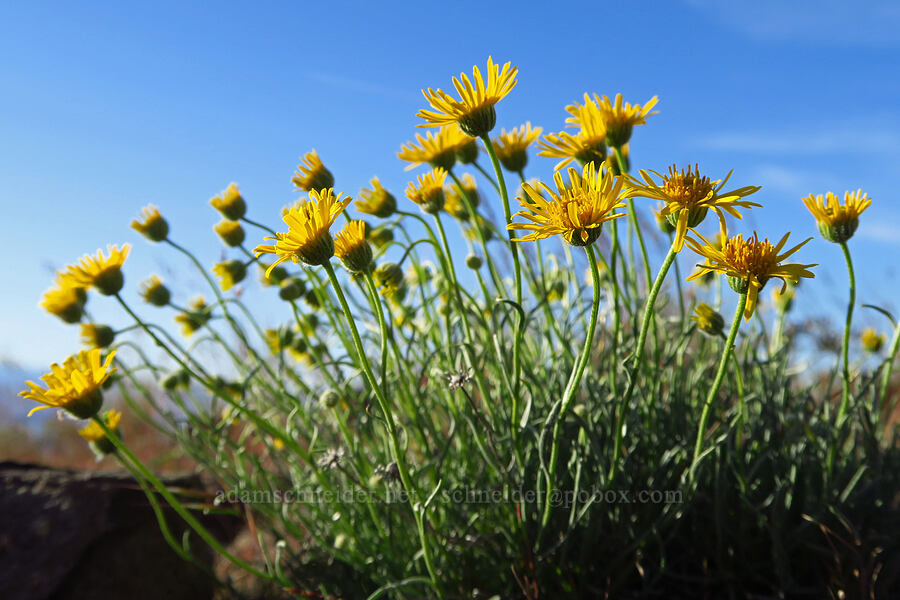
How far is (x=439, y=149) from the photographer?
1631 mm

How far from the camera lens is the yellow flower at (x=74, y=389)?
59.1 inches

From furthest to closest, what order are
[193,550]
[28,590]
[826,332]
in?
[826,332] → [193,550] → [28,590]

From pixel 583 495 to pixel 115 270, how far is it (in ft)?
4.81

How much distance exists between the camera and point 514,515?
1658 millimetres

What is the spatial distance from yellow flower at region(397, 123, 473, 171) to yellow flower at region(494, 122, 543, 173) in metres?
0.12

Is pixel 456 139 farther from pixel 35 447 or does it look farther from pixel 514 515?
pixel 35 447

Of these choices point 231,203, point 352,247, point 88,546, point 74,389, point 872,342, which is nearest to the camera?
point 352,247

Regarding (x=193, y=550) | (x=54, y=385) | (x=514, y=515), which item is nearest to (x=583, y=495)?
(x=514, y=515)

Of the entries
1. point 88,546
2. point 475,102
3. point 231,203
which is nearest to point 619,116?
point 475,102

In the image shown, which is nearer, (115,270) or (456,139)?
(456,139)

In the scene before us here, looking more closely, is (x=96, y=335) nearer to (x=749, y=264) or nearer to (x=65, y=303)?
(x=65, y=303)

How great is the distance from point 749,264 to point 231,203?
140cm

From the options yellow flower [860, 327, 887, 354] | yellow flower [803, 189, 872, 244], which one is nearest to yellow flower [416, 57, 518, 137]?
yellow flower [803, 189, 872, 244]

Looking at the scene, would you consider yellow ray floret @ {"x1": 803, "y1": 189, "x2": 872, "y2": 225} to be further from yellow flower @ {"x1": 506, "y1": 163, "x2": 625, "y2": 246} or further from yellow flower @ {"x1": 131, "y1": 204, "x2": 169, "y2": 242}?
yellow flower @ {"x1": 131, "y1": 204, "x2": 169, "y2": 242}
